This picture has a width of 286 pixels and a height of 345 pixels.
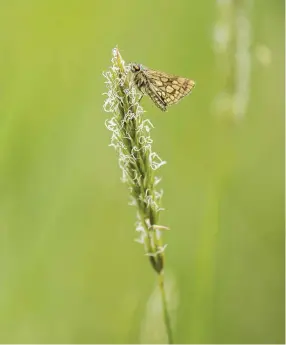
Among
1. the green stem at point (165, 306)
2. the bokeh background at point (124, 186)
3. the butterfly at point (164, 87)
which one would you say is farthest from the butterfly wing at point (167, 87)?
the bokeh background at point (124, 186)

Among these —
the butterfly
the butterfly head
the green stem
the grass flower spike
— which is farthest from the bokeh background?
the butterfly head

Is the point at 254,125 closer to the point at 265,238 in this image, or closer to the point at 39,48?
the point at 265,238

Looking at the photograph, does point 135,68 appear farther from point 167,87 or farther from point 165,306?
point 165,306

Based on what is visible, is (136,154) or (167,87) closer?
(136,154)

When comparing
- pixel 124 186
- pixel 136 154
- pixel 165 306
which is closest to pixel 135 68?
pixel 136 154

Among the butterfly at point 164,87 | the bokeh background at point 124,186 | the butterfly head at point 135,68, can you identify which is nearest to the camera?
the butterfly head at point 135,68

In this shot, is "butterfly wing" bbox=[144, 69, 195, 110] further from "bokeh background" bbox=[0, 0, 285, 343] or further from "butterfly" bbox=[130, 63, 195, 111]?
"bokeh background" bbox=[0, 0, 285, 343]

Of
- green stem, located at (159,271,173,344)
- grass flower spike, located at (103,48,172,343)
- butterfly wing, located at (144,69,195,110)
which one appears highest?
butterfly wing, located at (144,69,195,110)

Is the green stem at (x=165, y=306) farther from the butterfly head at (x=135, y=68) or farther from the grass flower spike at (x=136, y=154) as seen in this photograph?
the butterfly head at (x=135, y=68)

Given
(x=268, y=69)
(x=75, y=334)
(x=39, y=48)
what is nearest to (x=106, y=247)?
(x=75, y=334)
